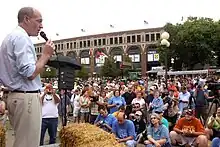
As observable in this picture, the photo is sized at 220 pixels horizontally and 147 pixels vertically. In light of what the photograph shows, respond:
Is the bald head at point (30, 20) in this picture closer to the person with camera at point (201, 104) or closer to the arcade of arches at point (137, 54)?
the person with camera at point (201, 104)

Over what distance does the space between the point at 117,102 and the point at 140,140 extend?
3.17 metres

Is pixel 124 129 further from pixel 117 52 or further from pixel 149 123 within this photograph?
pixel 117 52

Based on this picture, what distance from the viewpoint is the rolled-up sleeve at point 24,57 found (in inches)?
105

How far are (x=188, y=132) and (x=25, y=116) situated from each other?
643cm

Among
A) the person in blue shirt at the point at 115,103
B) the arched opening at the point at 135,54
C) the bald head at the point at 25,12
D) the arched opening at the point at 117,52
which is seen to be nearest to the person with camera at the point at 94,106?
the person in blue shirt at the point at 115,103

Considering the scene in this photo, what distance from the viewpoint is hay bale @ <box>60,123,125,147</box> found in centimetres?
489

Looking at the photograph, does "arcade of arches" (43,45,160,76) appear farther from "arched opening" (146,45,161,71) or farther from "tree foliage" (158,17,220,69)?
"tree foliage" (158,17,220,69)

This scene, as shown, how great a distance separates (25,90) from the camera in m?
2.79

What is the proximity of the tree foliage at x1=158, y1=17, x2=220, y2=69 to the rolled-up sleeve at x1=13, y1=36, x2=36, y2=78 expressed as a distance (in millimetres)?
52044

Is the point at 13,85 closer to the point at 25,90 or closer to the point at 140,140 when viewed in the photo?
the point at 25,90

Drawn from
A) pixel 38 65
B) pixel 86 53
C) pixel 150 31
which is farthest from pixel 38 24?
pixel 86 53

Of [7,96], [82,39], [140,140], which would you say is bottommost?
[140,140]

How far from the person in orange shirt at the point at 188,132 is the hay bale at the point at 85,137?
3595mm

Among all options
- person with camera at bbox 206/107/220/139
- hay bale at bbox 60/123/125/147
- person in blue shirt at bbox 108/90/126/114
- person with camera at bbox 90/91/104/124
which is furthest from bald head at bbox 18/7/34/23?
person in blue shirt at bbox 108/90/126/114
